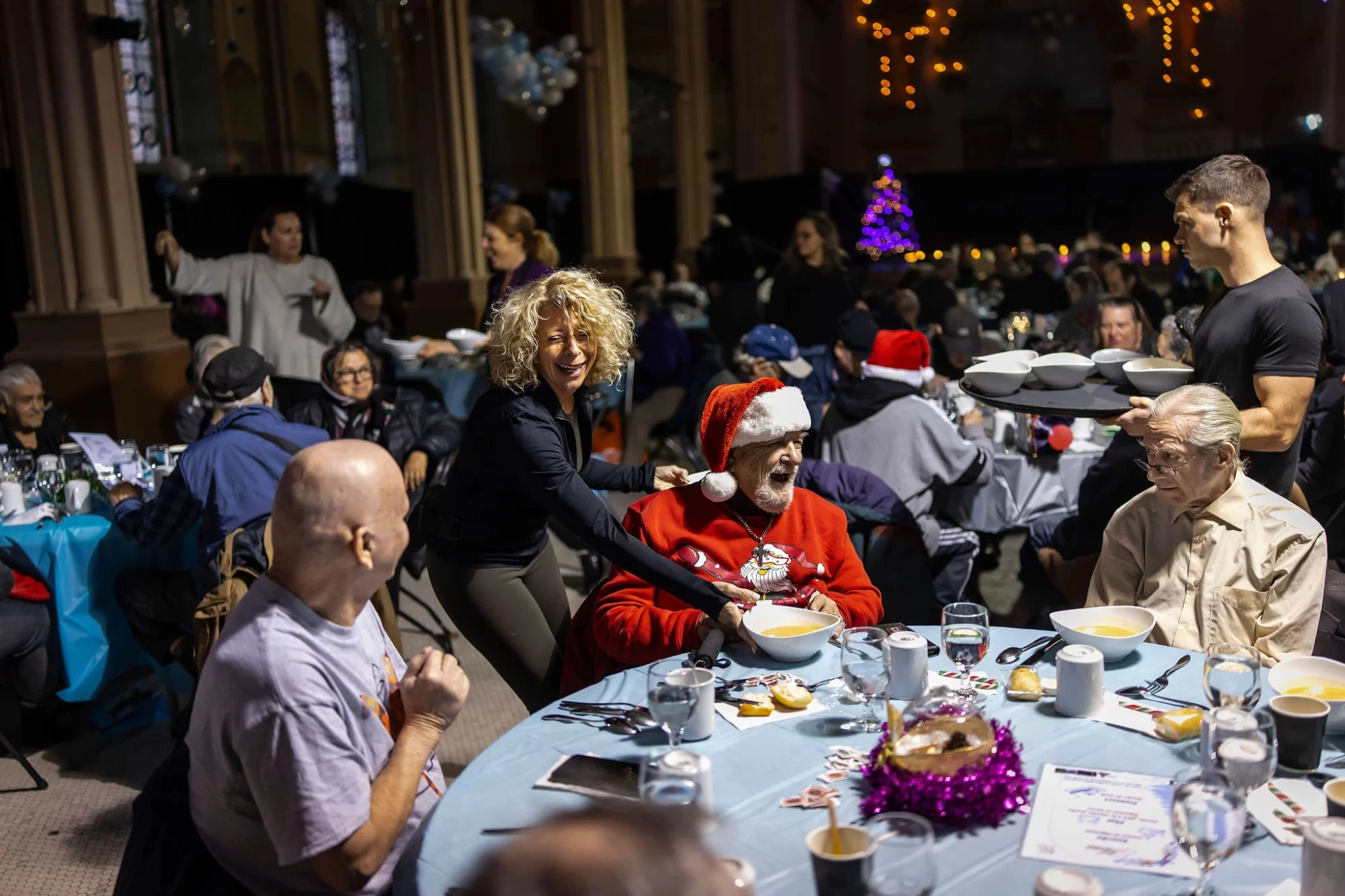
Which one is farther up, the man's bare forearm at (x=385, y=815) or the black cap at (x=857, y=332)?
the black cap at (x=857, y=332)

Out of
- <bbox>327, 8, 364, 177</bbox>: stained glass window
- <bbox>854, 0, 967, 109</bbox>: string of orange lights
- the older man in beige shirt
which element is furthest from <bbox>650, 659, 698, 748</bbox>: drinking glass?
<bbox>854, 0, 967, 109</bbox>: string of orange lights

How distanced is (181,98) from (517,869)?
1533 centimetres

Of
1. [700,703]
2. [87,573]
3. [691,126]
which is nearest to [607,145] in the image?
[691,126]

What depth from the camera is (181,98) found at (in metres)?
14.3

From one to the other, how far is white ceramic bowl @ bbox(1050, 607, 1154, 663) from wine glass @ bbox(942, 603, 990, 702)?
186 millimetres

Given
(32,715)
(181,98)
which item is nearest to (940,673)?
(32,715)

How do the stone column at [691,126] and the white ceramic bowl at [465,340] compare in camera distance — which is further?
the stone column at [691,126]

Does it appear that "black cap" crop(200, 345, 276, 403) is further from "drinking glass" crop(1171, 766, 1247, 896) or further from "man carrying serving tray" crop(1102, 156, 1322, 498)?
"drinking glass" crop(1171, 766, 1247, 896)

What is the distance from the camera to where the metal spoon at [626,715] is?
1945 millimetres

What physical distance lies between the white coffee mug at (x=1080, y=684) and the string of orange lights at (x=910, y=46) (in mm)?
20554

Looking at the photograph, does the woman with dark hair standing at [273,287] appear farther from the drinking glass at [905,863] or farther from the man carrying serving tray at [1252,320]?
the drinking glass at [905,863]

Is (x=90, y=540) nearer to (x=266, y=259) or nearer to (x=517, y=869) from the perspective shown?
(x=266, y=259)

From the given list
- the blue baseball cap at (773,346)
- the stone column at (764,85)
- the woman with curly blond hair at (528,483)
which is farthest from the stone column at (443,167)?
the woman with curly blond hair at (528,483)

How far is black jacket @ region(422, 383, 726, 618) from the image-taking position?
7.98 ft
